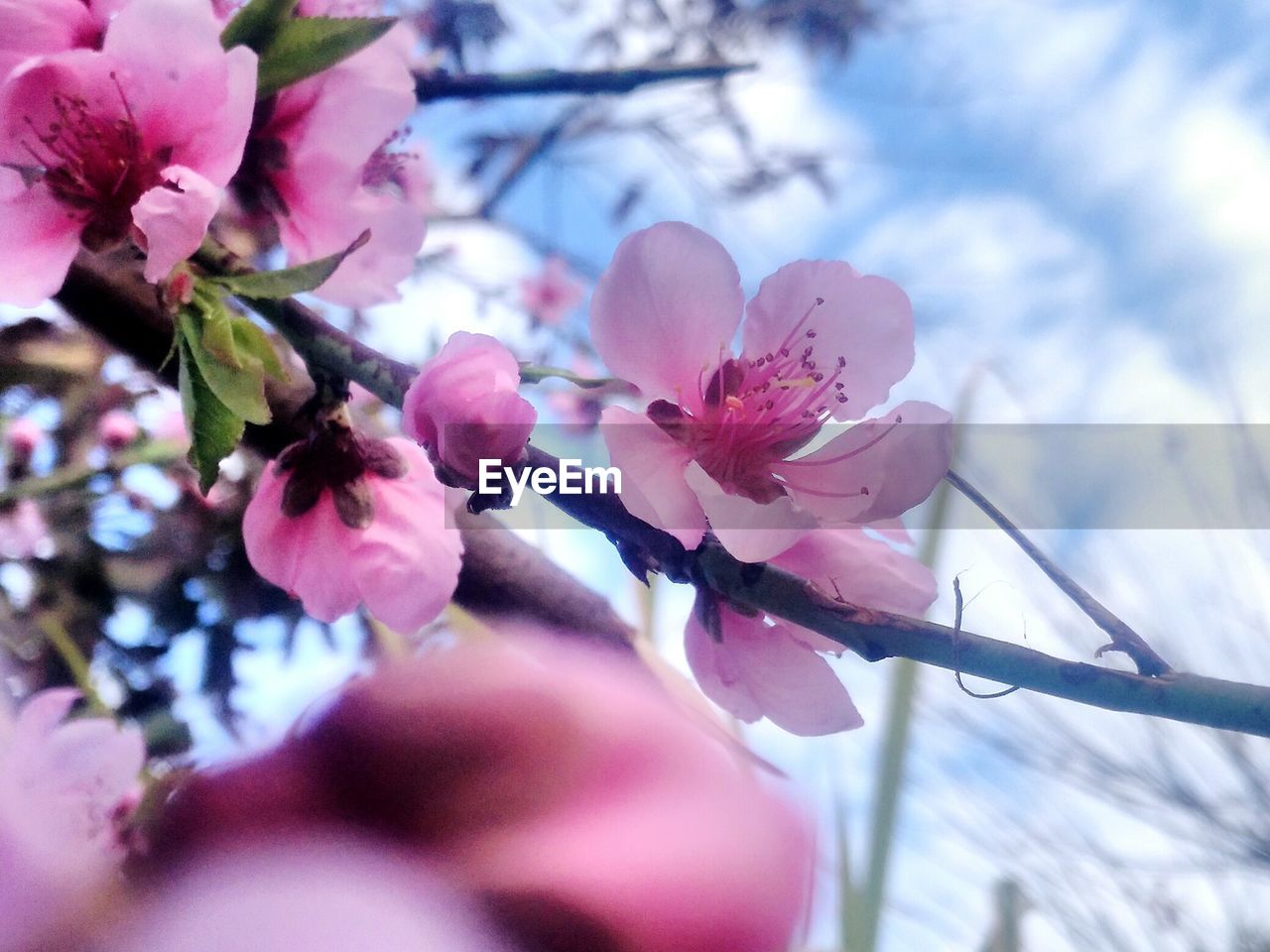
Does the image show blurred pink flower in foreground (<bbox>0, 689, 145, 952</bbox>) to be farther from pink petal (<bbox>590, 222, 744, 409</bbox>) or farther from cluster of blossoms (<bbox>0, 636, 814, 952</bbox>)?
pink petal (<bbox>590, 222, 744, 409</bbox>)

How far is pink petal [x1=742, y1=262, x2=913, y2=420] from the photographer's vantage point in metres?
0.14

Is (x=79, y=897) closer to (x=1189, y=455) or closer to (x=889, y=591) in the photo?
(x=889, y=591)

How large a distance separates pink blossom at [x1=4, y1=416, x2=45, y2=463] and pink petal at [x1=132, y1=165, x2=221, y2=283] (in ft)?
1.12

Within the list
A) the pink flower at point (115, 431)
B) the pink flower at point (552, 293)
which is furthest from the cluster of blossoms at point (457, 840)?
the pink flower at point (552, 293)

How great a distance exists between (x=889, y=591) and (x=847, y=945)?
13 cm

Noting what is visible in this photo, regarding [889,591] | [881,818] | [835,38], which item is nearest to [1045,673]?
[889,591]

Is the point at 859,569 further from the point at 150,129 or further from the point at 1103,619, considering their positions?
the point at 150,129

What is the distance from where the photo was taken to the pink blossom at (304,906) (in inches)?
4.6

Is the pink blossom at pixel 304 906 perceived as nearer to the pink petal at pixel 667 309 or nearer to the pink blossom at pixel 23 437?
the pink petal at pixel 667 309

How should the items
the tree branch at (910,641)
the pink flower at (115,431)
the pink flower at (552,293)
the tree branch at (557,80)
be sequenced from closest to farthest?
1. the tree branch at (910,641)
2. the tree branch at (557,80)
3. the pink flower at (115,431)
4. the pink flower at (552,293)

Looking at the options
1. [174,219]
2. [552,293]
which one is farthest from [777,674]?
[552,293]

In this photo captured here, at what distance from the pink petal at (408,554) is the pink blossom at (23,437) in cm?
33

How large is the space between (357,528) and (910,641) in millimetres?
108

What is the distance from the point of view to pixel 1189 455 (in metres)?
0.24
